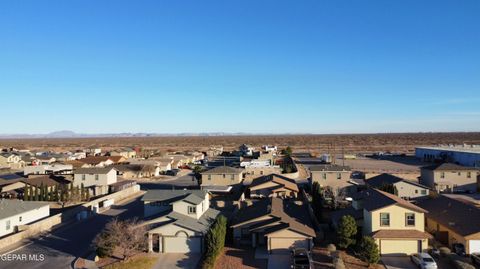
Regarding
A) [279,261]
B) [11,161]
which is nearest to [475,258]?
[279,261]

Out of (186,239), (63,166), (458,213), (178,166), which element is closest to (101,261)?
(186,239)

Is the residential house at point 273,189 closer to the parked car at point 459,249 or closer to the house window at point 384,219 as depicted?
the house window at point 384,219

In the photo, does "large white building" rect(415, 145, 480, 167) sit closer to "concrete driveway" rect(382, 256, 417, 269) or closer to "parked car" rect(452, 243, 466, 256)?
"parked car" rect(452, 243, 466, 256)

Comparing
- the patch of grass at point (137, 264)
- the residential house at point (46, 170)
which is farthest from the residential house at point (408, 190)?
the residential house at point (46, 170)

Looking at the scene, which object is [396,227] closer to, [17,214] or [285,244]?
[285,244]

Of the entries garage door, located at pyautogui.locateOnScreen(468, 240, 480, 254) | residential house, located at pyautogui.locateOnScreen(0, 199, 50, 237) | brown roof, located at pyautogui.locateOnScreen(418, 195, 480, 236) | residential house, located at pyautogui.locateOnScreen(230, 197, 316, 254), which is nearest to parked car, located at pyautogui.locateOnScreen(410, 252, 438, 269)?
garage door, located at pyautogui.locateOnScreen(468, 240, 480, 254)

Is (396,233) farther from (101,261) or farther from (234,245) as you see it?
(101,261)
